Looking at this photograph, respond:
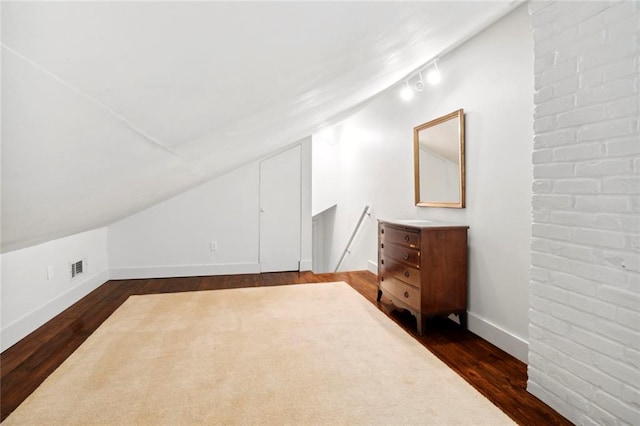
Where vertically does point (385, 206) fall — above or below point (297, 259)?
above

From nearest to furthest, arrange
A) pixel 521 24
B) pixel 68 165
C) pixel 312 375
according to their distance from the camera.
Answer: pixel 68 165, pixel 312 375, pixel 521 24

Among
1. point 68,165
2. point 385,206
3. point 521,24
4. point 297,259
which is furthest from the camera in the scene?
point 297,259

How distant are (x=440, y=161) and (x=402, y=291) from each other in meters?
1.17

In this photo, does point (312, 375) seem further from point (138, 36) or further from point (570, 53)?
point (570, 53)

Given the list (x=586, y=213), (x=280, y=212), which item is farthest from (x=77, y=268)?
(x=586, y=213)

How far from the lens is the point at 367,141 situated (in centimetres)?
450

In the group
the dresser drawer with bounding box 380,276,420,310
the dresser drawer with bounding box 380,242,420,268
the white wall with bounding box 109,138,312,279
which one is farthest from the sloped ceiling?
the white wall with bounding box 109,138,312,279

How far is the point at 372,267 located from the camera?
426 cm

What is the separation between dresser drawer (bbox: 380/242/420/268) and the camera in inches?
97.7

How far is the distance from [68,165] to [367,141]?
13.0ft

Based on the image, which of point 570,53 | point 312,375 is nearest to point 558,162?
point 570,53

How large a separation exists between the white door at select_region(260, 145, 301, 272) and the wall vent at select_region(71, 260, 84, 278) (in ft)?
6.28

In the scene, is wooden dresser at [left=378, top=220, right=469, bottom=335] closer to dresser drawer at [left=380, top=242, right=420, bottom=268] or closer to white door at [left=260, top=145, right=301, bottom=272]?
dresser drawer at [left=380, top=242, right=420, bottom=268]

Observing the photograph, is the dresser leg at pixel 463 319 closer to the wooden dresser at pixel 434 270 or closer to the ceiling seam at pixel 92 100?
the wooden dresser at pixel 434 270
